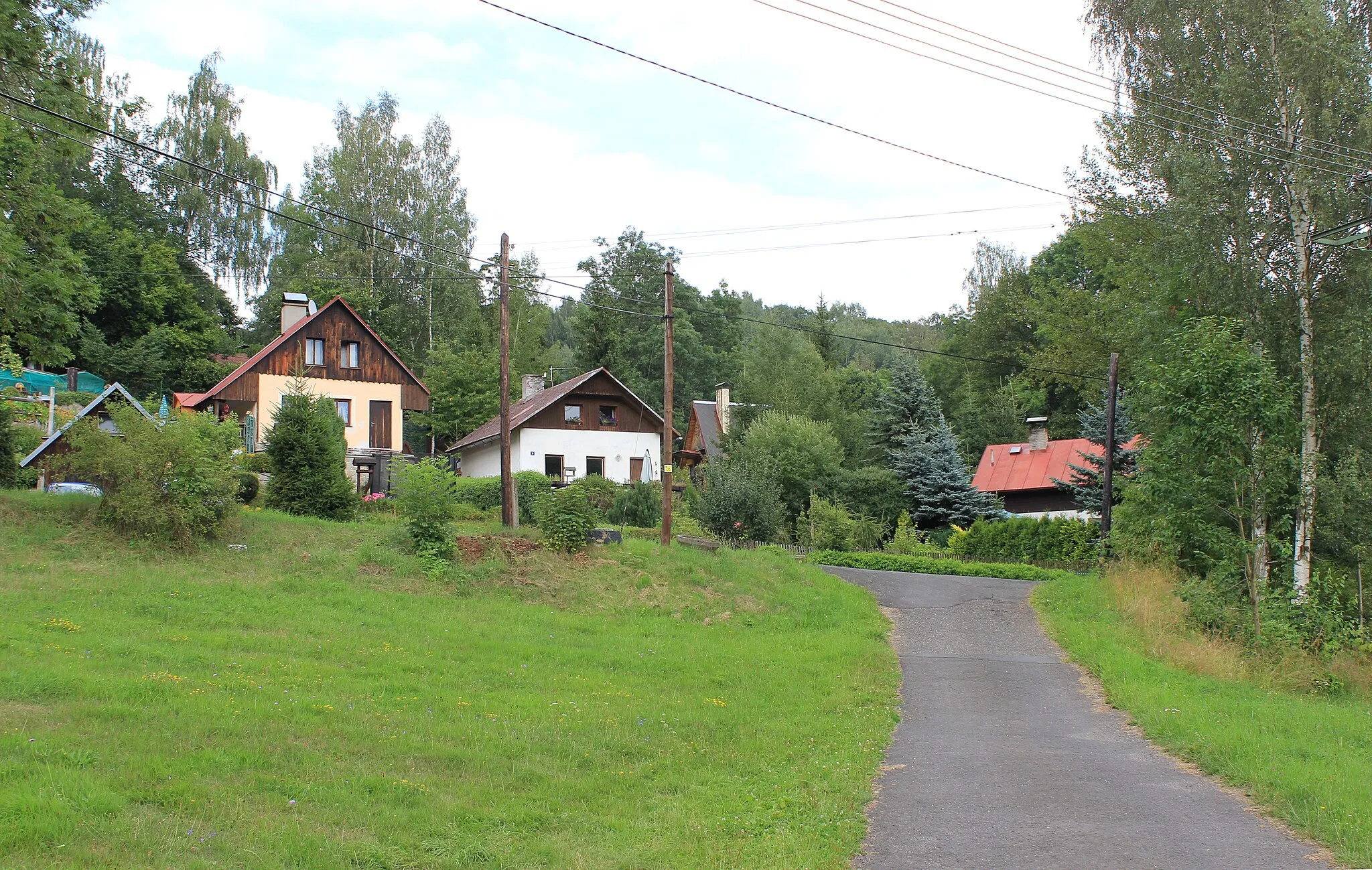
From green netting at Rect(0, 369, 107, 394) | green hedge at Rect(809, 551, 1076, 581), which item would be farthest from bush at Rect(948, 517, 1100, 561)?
green netting at Rect(0, 369, 107, 394)

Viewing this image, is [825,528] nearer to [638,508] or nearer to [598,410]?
[638,508]

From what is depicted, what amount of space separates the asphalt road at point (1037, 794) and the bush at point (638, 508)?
2025 centimetres

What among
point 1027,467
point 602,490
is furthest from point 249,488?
point 1027,467

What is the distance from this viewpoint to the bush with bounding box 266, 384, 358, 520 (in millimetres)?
24719

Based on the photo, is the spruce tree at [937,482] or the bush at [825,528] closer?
the bush at [825,528]

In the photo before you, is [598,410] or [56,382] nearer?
[598,410]

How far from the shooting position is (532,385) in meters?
55.2

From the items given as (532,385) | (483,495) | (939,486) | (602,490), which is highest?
(532,385)

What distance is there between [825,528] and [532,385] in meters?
22.7

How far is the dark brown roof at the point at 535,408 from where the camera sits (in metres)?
47.3

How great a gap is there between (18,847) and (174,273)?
56.8m

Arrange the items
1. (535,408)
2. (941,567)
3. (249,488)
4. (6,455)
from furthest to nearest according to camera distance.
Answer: (535,408) → (941,567) → (249,488) → (6,455)

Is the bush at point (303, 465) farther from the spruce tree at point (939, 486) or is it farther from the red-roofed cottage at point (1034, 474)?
the red-roofed cottage at point (1034, 474)

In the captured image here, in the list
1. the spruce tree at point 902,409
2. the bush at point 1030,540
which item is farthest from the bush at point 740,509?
the spruce tree at point 902,409
